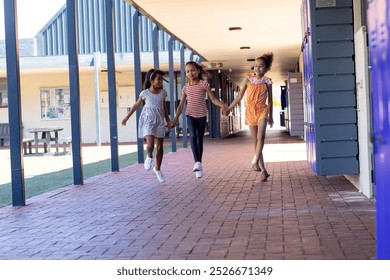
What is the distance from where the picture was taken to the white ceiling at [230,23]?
12.3 meters

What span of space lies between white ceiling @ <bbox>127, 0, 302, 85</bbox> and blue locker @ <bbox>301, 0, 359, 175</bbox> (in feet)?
15.2

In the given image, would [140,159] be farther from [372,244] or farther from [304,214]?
[372,244]

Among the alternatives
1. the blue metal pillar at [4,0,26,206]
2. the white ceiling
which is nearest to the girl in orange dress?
the blue metal pillar at [4,0,26,206]

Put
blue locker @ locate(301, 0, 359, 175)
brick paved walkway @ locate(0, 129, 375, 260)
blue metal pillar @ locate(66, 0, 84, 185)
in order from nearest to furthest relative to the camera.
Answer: brick paved walkway @ locate(0, 129, 375, 260) → blue locker @ locate(301, 0, 359, 175) → blue metal pillar @ locate(66, 0, 84, 185)

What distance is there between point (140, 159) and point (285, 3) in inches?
156

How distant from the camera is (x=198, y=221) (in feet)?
18.9

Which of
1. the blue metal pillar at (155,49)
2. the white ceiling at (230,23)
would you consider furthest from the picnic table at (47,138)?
the white ceiling at (230,23)

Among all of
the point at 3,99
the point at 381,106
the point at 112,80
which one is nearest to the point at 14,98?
the point at 112,80

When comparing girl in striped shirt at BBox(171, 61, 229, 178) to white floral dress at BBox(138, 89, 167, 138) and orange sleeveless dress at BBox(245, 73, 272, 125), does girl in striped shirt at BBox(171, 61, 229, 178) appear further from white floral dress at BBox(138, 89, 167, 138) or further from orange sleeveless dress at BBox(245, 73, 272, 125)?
orange sleeveless dress at BBox(245, 73, 272, 125)

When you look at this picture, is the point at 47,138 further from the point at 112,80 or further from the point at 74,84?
the point at 74,84

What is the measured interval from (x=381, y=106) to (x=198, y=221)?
2.90m

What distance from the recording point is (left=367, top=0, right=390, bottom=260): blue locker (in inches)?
118
